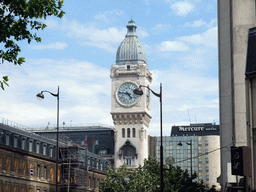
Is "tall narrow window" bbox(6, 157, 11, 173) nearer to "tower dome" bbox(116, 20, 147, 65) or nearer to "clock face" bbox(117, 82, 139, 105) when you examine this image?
"clock face" bbox(117, 82, 139, 105)

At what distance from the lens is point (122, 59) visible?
587 ft

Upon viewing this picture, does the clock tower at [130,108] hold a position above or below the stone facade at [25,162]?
above

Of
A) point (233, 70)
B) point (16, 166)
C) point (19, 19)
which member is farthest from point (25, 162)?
point (19, 19)

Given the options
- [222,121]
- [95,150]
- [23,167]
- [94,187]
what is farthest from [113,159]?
[222,121]

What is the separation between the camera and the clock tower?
170875 millimetres

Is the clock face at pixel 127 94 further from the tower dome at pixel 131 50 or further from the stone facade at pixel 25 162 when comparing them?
the stone facade at pixel 25 162

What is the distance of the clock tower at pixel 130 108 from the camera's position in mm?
170875

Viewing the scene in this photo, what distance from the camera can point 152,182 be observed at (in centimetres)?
8088

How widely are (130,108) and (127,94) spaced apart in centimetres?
418

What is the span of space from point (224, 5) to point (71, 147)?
6272 cm

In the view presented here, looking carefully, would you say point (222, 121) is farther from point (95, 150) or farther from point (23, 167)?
point (95, 150)

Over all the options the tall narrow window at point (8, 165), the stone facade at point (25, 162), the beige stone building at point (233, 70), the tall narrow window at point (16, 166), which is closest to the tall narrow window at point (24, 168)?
the stone facade at point (25, 162)

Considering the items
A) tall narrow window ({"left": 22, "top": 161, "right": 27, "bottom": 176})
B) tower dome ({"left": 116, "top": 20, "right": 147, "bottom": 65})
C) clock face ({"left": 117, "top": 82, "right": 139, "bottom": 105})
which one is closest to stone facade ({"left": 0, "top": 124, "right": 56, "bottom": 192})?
tall narrow window ({"left": 22, "top": 161, "right": 27, "bottom": 176})

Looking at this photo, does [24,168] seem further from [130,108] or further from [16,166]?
[130,108]
